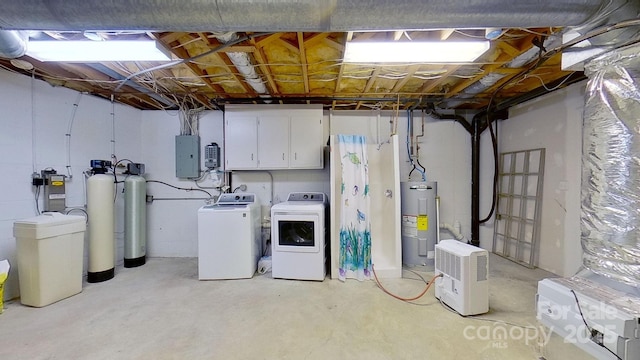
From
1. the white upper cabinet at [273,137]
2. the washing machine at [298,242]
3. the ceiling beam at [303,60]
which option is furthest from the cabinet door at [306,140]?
the washing machine at [298,242]

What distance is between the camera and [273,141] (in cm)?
382

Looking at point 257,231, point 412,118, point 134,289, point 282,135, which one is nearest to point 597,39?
point 412,118

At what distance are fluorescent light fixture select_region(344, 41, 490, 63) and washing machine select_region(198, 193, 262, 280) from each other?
218 cm

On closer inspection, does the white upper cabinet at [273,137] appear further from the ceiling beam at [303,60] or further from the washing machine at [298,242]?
the washing machine at [298,242]

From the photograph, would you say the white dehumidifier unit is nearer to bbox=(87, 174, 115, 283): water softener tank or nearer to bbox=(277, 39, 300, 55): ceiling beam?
bbox=(277, 39, 300, 55): ceiling beam

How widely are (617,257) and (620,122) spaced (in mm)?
866

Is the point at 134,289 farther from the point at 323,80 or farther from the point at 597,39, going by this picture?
the point at 597,39

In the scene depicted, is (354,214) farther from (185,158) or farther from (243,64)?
(185,158)

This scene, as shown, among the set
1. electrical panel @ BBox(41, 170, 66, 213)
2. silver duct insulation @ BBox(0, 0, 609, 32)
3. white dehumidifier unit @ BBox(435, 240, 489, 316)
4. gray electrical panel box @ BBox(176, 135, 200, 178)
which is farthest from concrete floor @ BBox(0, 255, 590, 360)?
silver duct insulation @ BBox(0, 0, 609, 32)

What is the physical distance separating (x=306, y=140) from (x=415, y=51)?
1.96 m

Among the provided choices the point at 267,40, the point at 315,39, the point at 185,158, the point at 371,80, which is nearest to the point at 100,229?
the point at 185,158

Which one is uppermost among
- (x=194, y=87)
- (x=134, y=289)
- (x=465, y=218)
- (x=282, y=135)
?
(x=194, y=87)

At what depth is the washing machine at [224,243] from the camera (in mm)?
3145

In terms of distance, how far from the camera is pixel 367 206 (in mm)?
3232
